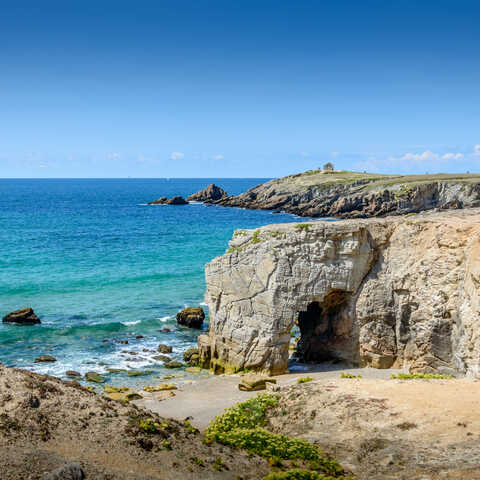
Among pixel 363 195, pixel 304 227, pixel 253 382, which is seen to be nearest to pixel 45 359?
pixel 253 382

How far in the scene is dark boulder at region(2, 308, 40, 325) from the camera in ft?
124

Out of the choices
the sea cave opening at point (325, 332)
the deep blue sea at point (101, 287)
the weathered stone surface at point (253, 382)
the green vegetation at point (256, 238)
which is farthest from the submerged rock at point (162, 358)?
the green vegetation at point (256, 238)

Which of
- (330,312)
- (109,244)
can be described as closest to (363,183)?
(109,244)

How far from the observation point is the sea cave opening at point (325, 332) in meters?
29.7

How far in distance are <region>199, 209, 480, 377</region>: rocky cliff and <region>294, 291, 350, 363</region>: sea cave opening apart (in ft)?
0.21

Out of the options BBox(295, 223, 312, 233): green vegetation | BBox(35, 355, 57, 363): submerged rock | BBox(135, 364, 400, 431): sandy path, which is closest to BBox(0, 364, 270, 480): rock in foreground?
BBox(135, 364, 400, 431): sandy path

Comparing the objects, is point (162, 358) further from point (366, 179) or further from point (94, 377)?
point (366, 179)

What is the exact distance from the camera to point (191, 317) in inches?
1529

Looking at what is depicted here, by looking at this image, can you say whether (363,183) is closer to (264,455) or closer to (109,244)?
(109,244)

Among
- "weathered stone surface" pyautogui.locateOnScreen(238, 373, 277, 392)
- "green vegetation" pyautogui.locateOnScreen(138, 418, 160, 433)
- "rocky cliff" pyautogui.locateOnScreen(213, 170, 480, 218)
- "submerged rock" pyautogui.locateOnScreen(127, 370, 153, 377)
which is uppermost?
"rocky cliff" pyautogui.locateOnScreen(213, 170, 480, 218)

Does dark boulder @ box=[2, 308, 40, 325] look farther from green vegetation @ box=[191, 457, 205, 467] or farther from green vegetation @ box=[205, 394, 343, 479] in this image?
green vegetation @ box=[191, 457, 205, 467]

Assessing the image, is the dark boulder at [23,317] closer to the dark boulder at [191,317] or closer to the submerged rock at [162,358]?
the dark boulder at [191,317]

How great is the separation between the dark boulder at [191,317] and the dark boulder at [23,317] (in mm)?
10478

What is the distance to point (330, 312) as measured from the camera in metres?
Result: 30.7
